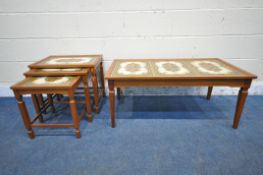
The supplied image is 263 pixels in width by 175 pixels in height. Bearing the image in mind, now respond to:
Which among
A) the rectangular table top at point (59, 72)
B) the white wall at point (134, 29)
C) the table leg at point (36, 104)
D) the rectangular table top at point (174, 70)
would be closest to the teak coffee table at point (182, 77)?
the rectangular table top at point (174, 70)

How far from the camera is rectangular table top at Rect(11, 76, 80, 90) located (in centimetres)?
151

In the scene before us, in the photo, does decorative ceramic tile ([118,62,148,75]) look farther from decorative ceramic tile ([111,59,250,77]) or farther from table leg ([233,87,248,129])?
table leg ([233,87,248,129])

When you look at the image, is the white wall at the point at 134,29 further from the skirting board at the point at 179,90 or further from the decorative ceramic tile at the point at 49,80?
the decorative ceramic tile at the point at 49,80

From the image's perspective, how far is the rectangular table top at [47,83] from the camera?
4.95 ft

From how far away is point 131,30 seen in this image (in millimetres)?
2271

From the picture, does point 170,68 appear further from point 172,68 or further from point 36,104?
point 36,104

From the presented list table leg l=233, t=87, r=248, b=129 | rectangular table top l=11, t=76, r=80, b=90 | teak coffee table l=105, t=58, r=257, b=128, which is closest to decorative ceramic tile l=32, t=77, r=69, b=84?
rectangular table top l=11, t=76, r=80, b=90

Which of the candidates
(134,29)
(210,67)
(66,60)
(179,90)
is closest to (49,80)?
(66,60)

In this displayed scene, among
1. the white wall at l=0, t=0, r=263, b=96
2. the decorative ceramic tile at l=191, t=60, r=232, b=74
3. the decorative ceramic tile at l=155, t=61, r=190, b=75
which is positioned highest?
the white wall at l=0, t=0, r=263, b=96

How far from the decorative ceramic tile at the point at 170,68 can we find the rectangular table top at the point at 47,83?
0.91 meters

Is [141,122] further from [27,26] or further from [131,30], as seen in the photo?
[27,26]

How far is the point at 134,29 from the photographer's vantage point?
2.27 m

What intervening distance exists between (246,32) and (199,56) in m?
0.67

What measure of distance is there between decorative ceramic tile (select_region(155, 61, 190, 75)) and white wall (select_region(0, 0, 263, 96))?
0.39m
